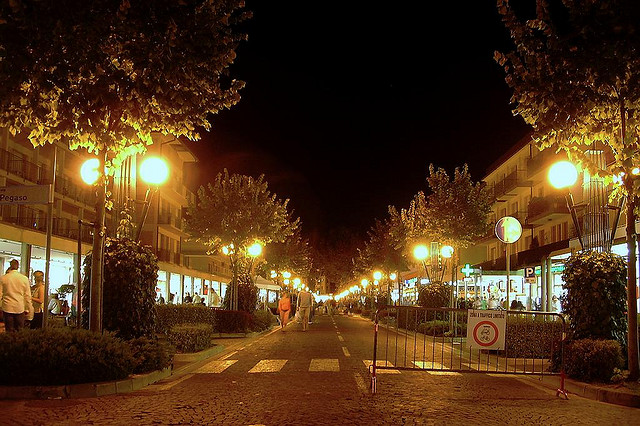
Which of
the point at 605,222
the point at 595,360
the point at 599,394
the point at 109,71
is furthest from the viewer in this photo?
the point at 605,222

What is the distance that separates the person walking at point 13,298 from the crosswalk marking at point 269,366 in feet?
14.7

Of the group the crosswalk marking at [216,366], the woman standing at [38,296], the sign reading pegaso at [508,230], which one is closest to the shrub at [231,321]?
the woman standing at [38,296]

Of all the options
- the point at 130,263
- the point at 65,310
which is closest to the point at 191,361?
the point at 130,263

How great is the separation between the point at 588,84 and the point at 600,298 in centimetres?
372

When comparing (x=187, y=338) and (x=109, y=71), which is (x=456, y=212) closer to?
(x=187, y=338)

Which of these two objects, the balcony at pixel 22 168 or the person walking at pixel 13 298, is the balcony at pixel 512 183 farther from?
the person walking at pixel 13 298

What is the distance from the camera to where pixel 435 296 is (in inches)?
1018

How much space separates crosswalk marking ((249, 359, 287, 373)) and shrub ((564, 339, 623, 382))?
529 centimetres

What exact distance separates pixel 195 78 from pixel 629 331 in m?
8.03

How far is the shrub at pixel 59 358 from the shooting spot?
954 cm

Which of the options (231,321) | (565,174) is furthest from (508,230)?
(231,321)

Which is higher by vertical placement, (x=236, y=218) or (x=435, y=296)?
(x=236, y=218)

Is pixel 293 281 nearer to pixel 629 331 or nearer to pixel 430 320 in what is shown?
pixel 430 320

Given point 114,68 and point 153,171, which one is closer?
point 114,68
